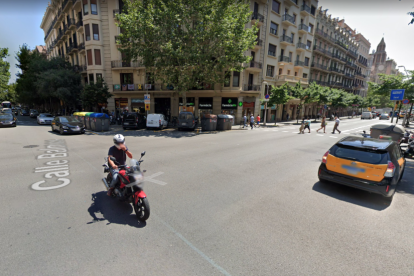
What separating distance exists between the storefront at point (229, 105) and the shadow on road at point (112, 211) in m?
23.5

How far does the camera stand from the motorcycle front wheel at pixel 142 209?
3.69 meters

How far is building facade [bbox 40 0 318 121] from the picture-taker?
2611 cm

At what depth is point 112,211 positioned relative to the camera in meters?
4.21

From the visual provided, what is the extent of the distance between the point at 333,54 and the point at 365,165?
52555 mm

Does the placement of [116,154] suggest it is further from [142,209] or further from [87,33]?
[87,33]

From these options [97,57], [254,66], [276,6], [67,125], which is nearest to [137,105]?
[97,57]

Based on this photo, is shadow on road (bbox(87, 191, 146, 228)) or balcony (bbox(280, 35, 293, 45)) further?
balcony (bbox(280, 35, 293, 45))

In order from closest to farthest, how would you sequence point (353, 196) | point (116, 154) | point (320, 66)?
1. point (116, 154)
2. point (353, 196)
3. point (320, 66)

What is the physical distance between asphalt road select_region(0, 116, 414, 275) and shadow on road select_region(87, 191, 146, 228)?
0.07 ft

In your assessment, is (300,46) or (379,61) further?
(379,61)

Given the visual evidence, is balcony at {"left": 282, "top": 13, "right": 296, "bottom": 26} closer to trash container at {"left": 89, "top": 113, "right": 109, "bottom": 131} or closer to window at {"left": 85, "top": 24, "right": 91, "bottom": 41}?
window at {"left": 85, "top": 24, "right": 91, "bottom": 41}

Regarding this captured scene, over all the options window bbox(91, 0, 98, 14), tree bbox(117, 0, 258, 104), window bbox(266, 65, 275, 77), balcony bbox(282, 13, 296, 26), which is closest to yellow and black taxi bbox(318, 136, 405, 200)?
tree bbox(117, 0, 258, 104)

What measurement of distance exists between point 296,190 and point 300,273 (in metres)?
3.11

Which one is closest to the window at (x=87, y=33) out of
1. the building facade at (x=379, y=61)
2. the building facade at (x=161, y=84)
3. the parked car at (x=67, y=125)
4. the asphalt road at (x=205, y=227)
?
the building facade at (x=161, y=84)
